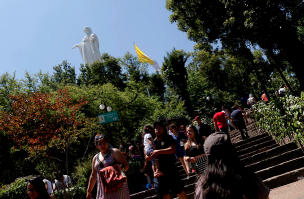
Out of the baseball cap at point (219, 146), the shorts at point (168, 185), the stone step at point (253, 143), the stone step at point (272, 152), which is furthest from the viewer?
the stone step at point (253, 143)

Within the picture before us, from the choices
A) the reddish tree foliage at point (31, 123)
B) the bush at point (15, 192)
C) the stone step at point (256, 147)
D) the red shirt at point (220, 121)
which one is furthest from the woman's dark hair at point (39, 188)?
the bush at point (15, 192)

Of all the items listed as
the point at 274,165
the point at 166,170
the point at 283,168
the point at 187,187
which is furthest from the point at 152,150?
the point at 274,165

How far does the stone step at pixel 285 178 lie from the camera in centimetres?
584

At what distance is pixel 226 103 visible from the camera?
2966 centimetres

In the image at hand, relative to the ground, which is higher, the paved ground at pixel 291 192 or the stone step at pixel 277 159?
the stone step at pixel 277 159

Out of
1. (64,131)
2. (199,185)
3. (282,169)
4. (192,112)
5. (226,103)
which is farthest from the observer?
(226,103)

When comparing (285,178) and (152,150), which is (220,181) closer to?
(152,150)

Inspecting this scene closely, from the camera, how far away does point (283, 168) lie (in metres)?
6.47

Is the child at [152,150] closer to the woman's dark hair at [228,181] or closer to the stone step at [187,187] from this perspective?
the woman's dark hair at [228,181]

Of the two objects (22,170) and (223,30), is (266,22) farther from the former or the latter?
(22,170)

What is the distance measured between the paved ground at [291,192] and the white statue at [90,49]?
5168 cm

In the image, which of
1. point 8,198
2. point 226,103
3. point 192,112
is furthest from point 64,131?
point 226,103

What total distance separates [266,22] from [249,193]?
8844 mm

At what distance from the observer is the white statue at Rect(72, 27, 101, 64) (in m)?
54.4
